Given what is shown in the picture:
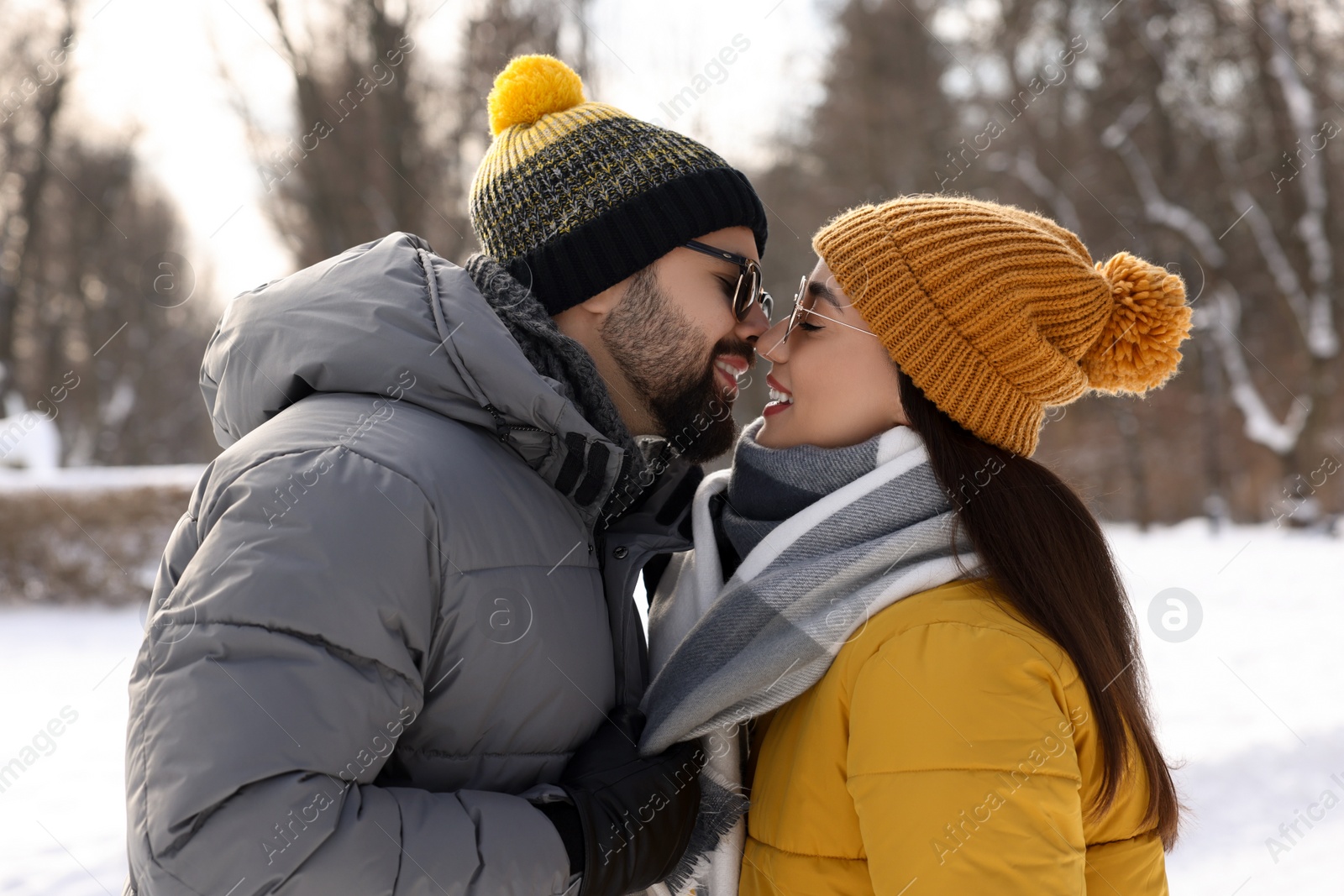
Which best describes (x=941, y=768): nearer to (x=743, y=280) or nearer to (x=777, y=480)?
(x=777, y=480)

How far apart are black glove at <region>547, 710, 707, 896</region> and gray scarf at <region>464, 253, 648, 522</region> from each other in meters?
0.51

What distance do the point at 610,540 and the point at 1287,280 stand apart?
16720 mm

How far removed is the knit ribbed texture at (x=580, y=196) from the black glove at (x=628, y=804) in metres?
1.20

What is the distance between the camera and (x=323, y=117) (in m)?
11.1

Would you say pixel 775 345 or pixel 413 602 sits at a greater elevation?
pixel 413 602

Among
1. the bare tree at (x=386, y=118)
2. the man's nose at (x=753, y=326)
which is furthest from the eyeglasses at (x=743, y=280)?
the bare tree at (x=386, y=118)

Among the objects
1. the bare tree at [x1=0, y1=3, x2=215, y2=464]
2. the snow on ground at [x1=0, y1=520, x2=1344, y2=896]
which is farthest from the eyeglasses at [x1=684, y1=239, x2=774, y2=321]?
the bare tree at [x1=0, y1=3, x2=215, y2=464]

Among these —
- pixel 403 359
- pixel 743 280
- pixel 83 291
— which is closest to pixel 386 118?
pixel 743 280

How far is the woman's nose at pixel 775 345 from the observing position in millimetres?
2406

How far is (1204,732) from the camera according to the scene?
19.4 feet

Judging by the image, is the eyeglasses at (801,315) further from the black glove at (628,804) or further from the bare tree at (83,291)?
the bare tree at (83,291)

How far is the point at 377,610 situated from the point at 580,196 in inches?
55.0

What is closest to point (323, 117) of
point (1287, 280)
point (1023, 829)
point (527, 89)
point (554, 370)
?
point (527, 89)

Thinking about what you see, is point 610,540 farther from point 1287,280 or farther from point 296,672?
point 1287,280
